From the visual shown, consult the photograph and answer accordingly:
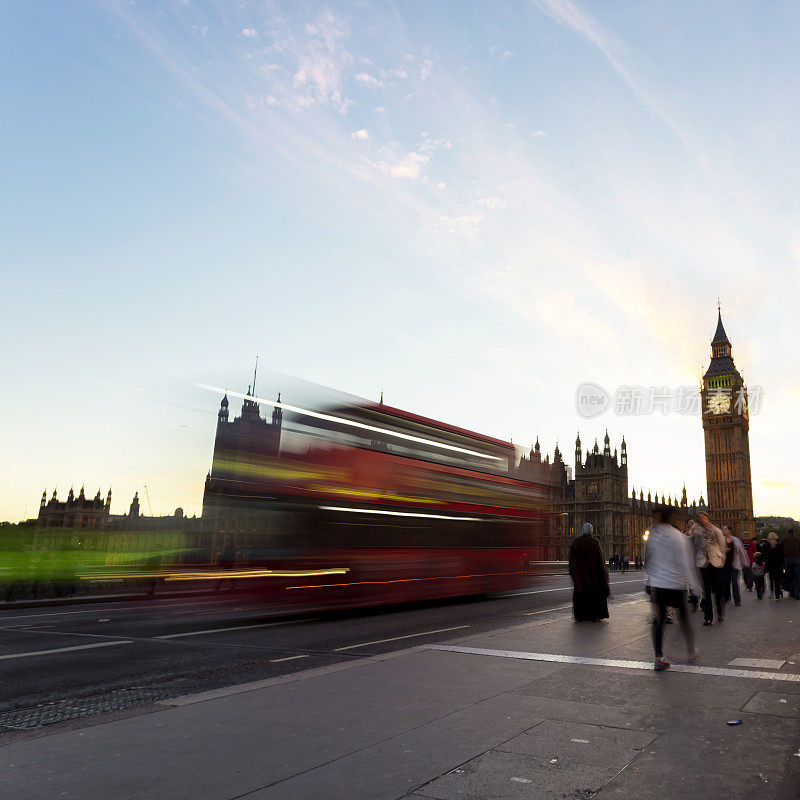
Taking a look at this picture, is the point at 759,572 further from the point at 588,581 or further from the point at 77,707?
the point at 77,707

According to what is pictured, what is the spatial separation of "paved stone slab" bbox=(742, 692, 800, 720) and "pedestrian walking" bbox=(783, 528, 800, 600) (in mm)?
11202

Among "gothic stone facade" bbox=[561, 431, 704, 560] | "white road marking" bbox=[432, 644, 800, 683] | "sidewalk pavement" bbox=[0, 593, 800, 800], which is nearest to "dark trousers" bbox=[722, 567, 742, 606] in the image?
"white road marking" bbox=[432, 644, 800, 683]

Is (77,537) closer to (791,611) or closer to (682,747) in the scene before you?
(791,611)

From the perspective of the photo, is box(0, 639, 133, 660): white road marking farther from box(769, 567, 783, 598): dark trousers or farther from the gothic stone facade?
the gothic stone facade

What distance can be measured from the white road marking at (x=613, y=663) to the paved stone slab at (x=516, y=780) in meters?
3.41

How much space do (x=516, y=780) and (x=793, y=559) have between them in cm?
1442

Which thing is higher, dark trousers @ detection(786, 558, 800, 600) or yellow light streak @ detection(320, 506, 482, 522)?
yellow light streak @ detection(320, 506, 482, 522)

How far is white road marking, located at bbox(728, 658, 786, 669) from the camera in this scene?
6.81 meters

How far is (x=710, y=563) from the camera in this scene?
10805mm

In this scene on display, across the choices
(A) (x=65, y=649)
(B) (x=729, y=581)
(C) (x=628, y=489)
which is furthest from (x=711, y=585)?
(C) (x=628, y=489)

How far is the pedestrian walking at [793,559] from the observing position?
49.4 ft

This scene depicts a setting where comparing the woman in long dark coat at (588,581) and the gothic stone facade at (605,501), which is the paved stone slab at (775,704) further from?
the gothic stone facade at (605,501)

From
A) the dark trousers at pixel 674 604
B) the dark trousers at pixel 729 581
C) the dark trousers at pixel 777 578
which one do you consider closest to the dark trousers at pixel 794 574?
the dark trousers at pixel 777 578

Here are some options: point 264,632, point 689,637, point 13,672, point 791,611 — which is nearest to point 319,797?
point 689,637
